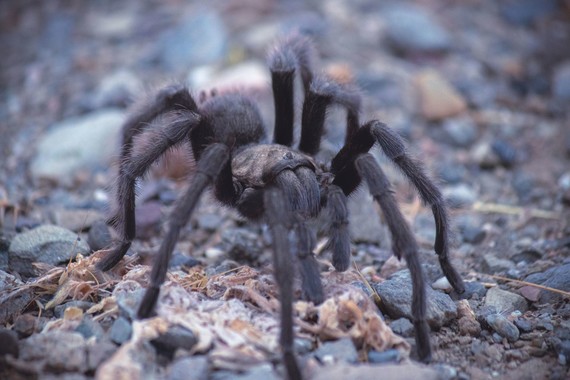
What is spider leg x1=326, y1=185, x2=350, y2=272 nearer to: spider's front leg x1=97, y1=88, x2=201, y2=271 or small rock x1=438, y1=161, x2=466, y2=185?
spider's front leg x1=97, y1=88, x2=201, y2=271

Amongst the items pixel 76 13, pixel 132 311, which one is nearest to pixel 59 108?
pixel 76 13

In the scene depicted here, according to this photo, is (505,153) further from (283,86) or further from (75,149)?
(75,149)

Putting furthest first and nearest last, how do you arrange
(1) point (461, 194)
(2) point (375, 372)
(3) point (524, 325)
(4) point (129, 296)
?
(1) point (461, 194), (3) point (524, 325), (4) point (129, 296), (2) point (375, 372)

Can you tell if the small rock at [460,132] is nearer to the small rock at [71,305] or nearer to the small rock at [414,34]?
the small rock at [414,34]

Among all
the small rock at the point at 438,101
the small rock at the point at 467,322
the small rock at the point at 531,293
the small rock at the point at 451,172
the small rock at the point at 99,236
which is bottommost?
the small rock at the point at 99,236

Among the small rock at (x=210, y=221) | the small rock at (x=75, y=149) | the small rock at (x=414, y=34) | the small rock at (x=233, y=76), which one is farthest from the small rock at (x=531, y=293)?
the small rock at (x=414, y=34)

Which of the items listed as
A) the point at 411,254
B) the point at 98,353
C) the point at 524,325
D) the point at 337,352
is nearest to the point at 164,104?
the point at 98,353
